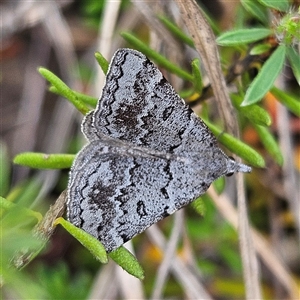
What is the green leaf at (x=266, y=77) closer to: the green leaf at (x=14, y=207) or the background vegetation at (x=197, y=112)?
the background vegetation at (x=197, y=112)

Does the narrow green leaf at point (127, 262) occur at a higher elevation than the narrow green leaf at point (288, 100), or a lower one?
lower

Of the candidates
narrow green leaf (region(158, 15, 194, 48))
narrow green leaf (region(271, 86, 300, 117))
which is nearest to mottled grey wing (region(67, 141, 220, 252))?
narrow green leaf (region(271, 86, 300, 117))

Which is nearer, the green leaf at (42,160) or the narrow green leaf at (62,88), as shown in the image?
the narrow green leaf at (62,88)

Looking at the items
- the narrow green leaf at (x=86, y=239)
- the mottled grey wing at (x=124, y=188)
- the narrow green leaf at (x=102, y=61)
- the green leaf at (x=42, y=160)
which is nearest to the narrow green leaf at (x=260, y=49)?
the mottled grey wing at (x=124, y=188)

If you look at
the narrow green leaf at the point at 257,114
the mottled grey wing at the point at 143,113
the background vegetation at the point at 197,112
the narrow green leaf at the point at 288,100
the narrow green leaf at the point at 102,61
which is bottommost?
the background vegetation at the point at 197,112

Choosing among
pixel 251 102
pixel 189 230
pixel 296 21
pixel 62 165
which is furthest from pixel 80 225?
pixel 189 230

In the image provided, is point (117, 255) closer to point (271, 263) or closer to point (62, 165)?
point (62, 165)
